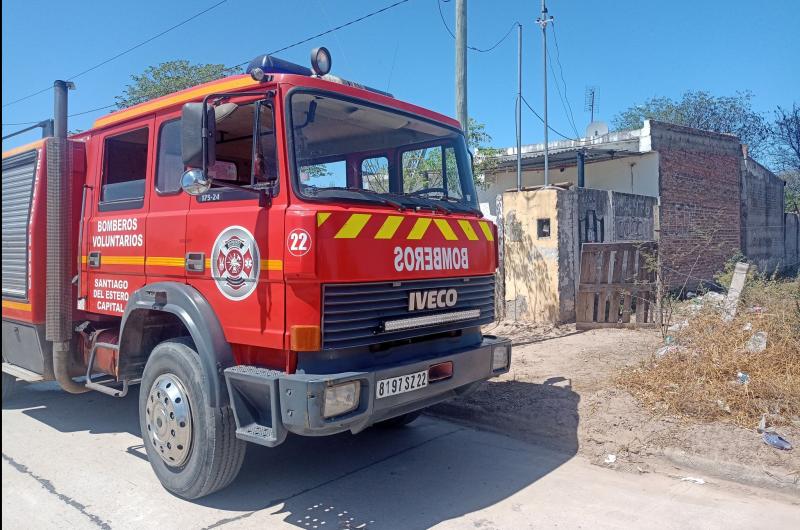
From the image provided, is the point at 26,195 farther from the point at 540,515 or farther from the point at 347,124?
the point at 540,515

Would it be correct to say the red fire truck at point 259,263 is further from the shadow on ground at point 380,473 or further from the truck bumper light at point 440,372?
the shadow on ground at point 380,473

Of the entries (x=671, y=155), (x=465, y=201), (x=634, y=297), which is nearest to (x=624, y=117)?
(x=671, y=155)

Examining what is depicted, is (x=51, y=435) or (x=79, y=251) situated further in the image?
(x=51, y=435)

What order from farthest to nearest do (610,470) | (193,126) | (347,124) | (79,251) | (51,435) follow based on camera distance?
(51,435), (79,251), (610,470), (347,124), (193,126)

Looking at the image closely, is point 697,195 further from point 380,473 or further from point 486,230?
point 380,473

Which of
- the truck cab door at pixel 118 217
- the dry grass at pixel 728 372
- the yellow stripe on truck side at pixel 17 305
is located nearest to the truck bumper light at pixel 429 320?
the truck cab door at pixel 118 217

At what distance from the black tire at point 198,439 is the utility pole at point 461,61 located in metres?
Result: 4.78

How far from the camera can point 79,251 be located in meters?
5.05

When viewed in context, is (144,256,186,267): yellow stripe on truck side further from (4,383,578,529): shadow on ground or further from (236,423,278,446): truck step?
(4,383,578,529): shadow on ground

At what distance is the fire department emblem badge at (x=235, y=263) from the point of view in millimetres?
3576

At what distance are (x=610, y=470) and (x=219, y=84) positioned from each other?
12.7 ft

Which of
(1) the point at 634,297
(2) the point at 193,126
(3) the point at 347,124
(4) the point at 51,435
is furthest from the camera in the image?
(1) the point at 634,297

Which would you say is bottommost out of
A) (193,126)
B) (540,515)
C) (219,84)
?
(540,515)

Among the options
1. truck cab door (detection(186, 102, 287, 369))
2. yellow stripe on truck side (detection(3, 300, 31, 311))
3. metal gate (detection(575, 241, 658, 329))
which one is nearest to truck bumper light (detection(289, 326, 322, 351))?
truck cab door (detection(186, 102, 287, 369))
